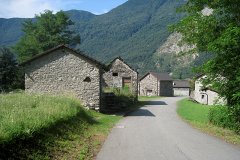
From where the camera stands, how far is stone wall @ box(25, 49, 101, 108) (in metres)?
30.8

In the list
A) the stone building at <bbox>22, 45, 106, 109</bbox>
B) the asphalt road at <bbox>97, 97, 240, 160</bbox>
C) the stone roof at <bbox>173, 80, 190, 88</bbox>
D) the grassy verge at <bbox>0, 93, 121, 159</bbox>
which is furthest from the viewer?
the stone roof at <bbox>173, 80, 190, 88</bbox>

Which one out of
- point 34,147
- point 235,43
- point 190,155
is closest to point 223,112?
point 235,43

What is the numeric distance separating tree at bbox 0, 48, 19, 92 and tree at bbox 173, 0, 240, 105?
102 ft

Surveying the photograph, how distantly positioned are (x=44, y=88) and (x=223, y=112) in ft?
51.4

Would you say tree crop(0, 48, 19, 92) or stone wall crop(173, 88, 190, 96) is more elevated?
tree crop(0, 48, 19, 92)

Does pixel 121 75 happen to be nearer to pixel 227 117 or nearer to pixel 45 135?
pixel 227 117

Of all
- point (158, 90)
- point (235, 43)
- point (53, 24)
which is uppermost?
point (53, 24)

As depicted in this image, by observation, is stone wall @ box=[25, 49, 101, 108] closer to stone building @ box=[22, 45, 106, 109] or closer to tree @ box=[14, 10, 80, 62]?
stone building @ box=[22, 45, 106, 109]

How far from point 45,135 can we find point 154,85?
2808 inches

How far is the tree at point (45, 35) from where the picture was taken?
223 feet

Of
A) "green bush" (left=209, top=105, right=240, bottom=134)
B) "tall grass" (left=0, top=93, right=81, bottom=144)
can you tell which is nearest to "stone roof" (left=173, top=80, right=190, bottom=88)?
"green bush" (left=209, top=105, right=240, bottom=134)

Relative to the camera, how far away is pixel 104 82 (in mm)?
55688

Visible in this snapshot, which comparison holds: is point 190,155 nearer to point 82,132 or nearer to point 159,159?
point 159,159

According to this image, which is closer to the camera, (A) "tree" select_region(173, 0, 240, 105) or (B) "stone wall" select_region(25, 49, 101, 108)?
(A) "tree" select_region(173, 0, 240, 105)
